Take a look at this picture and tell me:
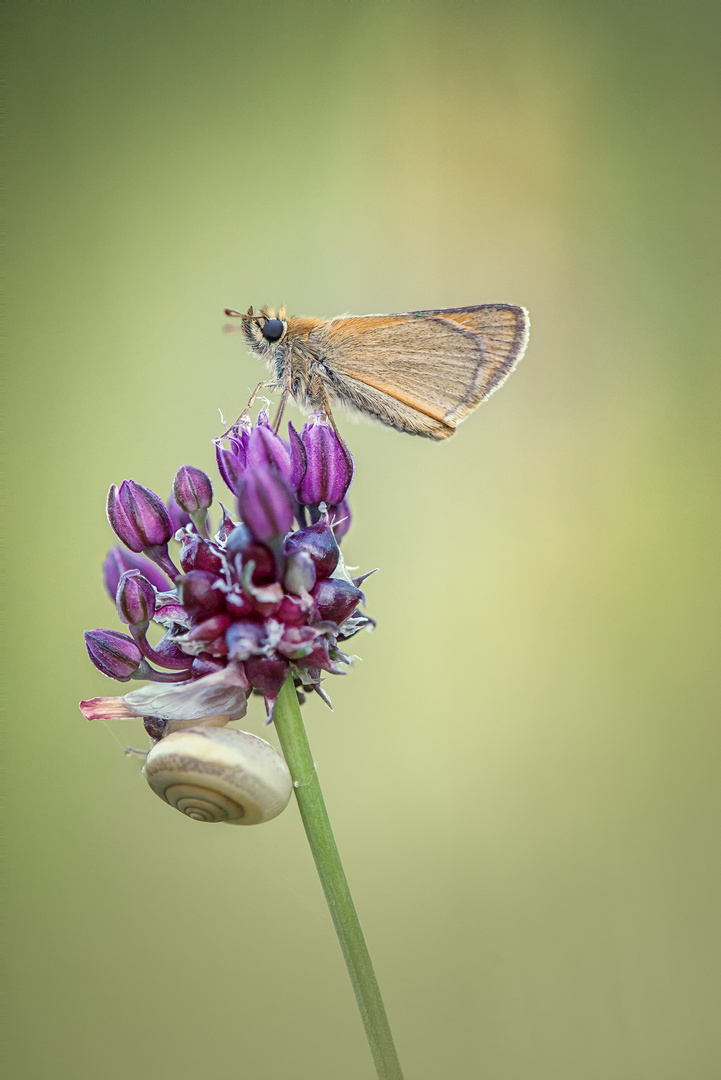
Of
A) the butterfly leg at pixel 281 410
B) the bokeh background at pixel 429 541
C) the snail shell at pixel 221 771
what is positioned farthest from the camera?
the bokeh background at pixel 429 541

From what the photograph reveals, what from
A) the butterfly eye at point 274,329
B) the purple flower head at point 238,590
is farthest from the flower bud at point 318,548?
the butterfly eye at point 274,329

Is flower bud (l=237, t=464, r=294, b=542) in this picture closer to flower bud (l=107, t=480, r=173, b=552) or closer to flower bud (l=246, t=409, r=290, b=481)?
flower bud (l=246, t=409, r=290, b=481)

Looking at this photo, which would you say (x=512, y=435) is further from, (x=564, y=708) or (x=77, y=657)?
(x=77, y=657)

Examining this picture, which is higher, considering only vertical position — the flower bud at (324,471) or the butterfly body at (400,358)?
the butterfly body at (400,358)

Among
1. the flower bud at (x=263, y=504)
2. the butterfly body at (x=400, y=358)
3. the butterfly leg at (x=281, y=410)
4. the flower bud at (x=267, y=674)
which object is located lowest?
the flower bud at (x=267, y=674)

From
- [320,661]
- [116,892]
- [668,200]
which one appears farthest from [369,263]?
[320,661]

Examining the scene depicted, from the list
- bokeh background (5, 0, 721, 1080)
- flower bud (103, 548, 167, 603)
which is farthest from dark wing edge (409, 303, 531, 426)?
bokeh background (5, 0, 721, 1080)

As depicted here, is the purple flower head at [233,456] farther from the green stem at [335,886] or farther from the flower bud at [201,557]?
the green stem at [335,886]

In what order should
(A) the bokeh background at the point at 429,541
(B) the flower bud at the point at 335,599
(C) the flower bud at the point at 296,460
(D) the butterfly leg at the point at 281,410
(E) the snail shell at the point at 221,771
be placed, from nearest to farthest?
(E) the snail shell at the point at 221,771
(B) the flower bud at the point at 335,599
(C) the flower bud at the point at 296,460
(D) the butterfly leg at the point at 281,410
(A) the bokeh background at the point at 429,541
